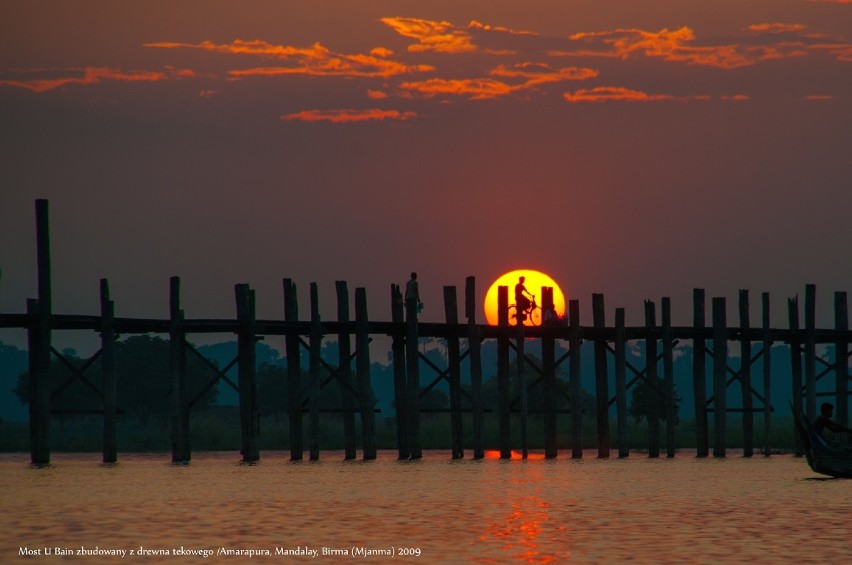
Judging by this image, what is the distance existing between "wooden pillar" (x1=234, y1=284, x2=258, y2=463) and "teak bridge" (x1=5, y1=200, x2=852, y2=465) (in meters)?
0.03

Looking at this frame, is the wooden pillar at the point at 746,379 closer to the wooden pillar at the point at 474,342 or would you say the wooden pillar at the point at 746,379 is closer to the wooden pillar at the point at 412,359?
the wooden pillar at the point at 474,342

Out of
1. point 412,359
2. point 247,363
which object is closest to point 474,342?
point 412,359

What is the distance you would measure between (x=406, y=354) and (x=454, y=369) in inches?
62.3

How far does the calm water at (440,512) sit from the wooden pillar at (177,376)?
91 centimetres

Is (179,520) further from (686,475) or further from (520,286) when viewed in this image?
(520,286)

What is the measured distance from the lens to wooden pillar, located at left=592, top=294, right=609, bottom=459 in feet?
121

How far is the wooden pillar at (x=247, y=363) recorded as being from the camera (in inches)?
1312

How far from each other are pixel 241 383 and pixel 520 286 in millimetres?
7070

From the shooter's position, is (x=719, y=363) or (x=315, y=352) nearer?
(x=315, y=352)

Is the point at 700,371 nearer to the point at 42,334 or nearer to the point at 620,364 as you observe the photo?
the point at 620,364

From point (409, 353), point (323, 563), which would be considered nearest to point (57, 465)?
point (409, 353)

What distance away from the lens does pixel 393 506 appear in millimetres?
23047

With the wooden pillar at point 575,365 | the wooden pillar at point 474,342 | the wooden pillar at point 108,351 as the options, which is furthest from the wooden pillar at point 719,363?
the wooden pillar at point 108,351

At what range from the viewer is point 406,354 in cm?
3584
